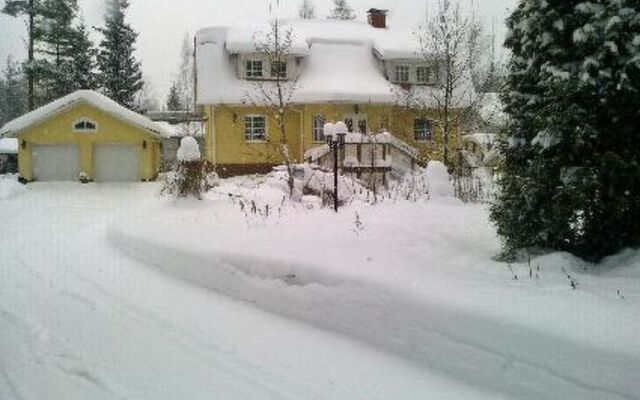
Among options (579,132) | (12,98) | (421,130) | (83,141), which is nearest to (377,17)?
(421,130)

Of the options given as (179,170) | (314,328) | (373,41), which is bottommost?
(314,328)

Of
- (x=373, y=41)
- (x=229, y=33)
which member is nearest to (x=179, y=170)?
(x=229, y=33)

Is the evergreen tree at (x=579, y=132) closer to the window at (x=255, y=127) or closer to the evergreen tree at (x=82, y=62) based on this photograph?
the window at (x=255, y=127)

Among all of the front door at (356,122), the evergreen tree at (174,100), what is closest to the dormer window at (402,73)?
the front door at (356,122)

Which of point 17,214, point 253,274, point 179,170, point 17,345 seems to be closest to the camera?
point 17,345

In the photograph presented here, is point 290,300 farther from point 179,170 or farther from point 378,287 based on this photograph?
point 179,170

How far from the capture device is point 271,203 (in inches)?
553

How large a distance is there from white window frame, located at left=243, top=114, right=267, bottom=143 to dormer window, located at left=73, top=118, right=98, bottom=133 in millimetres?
6976

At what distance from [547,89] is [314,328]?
3.97 m

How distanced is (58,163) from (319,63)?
1319 cm

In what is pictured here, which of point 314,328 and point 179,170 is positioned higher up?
point 179,170

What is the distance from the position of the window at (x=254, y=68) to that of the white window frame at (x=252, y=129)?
1.97 meters

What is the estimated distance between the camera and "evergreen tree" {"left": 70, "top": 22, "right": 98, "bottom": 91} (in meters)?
41.3

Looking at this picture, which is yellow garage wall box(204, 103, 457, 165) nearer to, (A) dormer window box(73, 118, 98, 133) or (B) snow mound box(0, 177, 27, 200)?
(A) dormer window box(73, 118, 98, 133)
